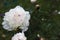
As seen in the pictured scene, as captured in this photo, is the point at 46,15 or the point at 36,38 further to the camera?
the point at 46,15

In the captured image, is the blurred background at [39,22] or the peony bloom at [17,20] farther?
the blurred background at [39,22]

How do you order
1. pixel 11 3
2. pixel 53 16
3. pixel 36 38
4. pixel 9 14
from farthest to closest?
1. pixel 53 16
2. pixel 11 3
3. pixel 36 38
4. pixel 9 14

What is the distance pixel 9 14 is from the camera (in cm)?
96

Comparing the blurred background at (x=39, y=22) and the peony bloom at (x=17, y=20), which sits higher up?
the blurred background at (x=39, y=22)

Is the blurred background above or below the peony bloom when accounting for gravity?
above

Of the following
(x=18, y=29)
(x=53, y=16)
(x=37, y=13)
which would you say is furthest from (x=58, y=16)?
(x=18, y=29)

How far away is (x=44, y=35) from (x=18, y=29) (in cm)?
42

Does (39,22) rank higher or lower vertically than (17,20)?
higher

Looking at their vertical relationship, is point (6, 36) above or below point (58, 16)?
below

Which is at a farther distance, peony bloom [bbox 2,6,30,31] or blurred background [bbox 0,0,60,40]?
blurred background [bbox 0,0,60,40]

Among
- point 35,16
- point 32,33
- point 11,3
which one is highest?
point 11,3

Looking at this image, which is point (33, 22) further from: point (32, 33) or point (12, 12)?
point (12, 12)

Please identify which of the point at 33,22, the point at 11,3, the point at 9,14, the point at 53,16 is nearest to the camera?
the point at 9,14

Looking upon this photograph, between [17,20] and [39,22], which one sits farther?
[39,22]
